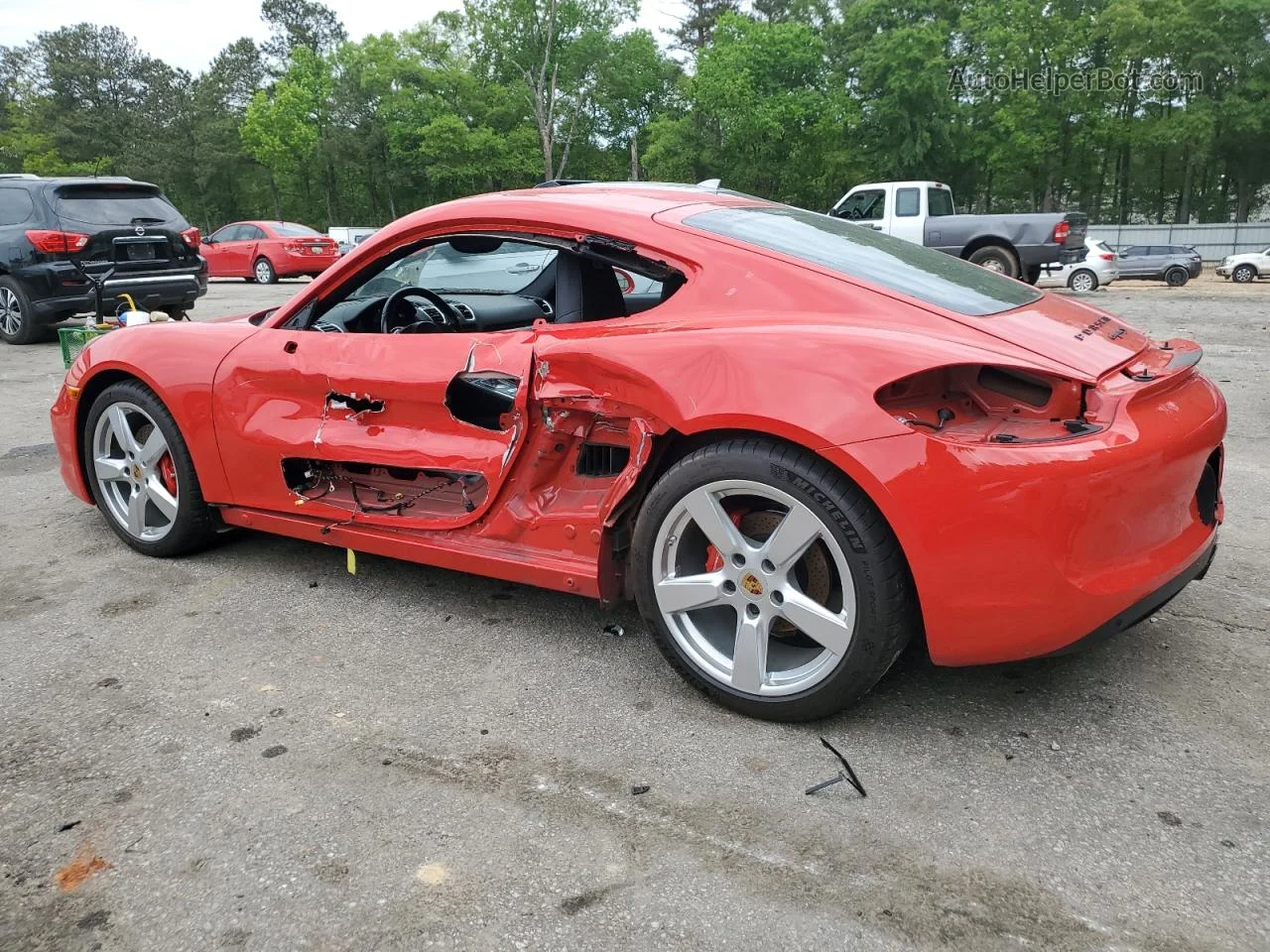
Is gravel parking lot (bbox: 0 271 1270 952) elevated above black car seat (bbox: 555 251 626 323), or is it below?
below

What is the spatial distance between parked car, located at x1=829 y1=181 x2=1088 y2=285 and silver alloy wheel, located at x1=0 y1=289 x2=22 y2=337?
1178cm

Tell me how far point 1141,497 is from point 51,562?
4.12 metres

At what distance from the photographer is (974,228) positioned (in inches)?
604

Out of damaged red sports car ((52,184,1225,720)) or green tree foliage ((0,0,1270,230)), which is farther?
green tree foliage ((0,0,1270,230))

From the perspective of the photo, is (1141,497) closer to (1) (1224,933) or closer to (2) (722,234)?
(1) (1224,933)

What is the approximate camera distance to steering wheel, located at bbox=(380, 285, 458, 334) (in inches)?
139

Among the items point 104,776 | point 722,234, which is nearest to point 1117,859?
point 722,234

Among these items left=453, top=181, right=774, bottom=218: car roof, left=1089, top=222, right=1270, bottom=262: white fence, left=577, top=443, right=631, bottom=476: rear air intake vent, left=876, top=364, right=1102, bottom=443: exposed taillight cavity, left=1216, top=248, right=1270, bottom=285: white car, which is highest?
left=453, top=181, right=774, bottom=218: car roof

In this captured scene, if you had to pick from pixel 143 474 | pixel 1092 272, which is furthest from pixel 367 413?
pixel 1092 272

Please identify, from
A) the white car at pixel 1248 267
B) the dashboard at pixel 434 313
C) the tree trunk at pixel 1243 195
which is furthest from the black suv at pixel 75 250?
the tree trunk at pixel 1243 195

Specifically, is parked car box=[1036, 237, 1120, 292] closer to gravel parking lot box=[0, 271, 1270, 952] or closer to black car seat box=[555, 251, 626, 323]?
gravel parking lot box=[0, 271, 1270, 952]

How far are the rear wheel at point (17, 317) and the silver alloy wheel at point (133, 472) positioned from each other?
8.12m

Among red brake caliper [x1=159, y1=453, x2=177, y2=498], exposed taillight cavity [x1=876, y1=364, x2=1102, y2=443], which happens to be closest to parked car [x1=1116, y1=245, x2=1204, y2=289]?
exposed taillight cavity [x1=876, y1=364, x2=1102, y2=443]

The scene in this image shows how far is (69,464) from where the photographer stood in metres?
4.11
